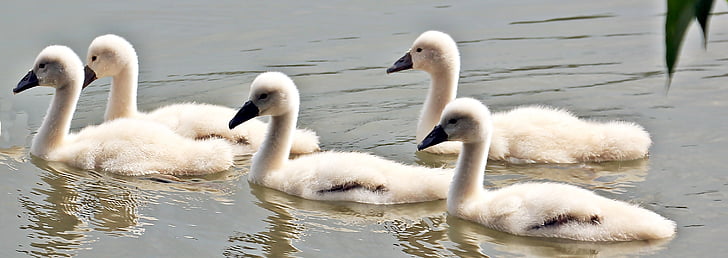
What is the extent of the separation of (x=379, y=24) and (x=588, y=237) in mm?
6844

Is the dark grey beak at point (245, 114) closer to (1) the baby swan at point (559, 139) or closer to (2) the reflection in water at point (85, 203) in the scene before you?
(2) the reflection in water at point (85, 203)

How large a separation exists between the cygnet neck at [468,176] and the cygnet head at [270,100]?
1.28 meters

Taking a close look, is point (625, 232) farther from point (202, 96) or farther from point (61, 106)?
point (202, 96)

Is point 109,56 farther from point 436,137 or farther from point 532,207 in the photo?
point 532,207

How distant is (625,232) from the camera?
485 centimetres

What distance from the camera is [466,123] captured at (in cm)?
557

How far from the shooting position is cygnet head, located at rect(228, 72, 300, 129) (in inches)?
247

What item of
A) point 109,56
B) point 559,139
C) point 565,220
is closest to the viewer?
point 565,220

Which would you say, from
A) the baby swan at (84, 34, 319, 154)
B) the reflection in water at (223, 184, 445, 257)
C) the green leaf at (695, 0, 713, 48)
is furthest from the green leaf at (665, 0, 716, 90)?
the baby swan at (84, 34, 319, 154)

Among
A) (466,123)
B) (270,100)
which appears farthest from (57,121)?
(466,123)

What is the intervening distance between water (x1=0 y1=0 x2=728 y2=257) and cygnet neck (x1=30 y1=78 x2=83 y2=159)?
0.17 meters

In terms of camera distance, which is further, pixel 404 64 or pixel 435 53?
pixel 404 64

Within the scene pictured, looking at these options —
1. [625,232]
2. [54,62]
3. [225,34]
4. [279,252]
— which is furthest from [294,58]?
[625,232]

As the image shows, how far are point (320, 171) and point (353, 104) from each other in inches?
105
